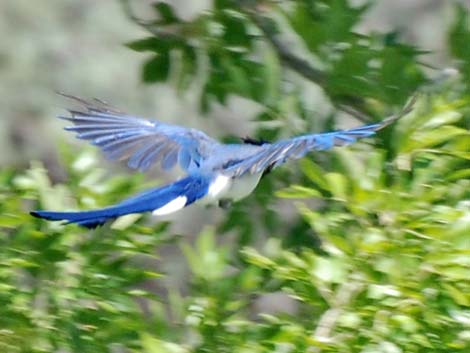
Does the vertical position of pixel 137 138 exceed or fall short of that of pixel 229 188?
it exceeds it

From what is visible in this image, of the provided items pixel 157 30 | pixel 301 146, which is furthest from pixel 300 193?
pixel 157 30

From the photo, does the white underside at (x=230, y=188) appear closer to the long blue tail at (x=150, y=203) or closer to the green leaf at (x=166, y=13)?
the long blue tail at (x=150, y=203)

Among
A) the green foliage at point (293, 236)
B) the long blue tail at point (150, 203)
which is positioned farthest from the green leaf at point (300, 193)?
the long blue tail at point (150, 203)

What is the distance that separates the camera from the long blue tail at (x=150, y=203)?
1811 mm

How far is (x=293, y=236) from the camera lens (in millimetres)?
2242

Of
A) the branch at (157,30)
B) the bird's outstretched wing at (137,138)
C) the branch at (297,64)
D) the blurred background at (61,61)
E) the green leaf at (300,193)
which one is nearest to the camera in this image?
the green leaf at (300,193)

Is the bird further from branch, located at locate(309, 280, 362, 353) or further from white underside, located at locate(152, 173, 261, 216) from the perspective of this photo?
branch, located at locate(309, 280, 362, 353)

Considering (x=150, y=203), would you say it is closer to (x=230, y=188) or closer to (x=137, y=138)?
(x=230, y=188)

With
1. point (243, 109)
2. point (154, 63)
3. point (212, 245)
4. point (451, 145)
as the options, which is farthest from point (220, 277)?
point (243, 109)

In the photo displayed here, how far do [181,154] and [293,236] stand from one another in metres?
0.25

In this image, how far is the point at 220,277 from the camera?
198 centimetres

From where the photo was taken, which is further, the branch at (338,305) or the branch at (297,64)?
the branch at (297,64)

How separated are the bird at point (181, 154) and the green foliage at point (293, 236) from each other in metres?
0.05

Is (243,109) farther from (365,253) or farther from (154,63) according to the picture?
(365,253)
